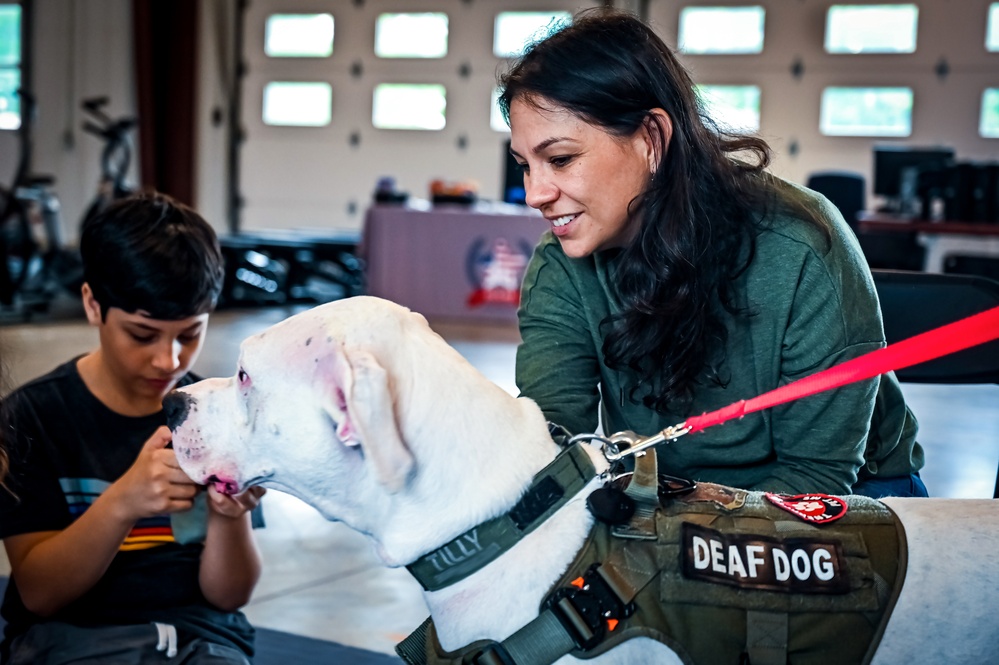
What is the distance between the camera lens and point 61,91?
13453mm

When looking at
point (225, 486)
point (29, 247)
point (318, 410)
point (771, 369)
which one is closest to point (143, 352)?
point (225, 486)

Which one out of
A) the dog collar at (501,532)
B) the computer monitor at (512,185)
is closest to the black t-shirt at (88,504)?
the dog collar at (501,532)

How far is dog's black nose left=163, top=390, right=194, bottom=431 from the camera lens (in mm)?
1666

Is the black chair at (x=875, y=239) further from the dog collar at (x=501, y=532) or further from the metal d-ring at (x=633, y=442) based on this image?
the dog collar at (x=501, y=532)

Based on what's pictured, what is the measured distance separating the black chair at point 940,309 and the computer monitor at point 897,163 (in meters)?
7.88

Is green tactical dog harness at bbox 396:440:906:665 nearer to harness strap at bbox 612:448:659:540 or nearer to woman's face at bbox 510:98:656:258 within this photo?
harness strap at bbox 612:448:659:540

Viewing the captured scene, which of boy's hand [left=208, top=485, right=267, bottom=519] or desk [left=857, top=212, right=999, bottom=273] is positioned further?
desk [left=857, top=212, right=999, bottom=273]

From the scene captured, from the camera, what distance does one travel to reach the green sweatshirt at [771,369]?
74.6 inches

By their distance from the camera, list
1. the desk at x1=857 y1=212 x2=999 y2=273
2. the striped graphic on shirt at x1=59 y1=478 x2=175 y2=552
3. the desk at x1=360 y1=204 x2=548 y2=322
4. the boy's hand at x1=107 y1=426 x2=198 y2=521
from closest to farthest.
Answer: the boy's hand at x1=107 y1=426 x2=198 y2=521 < the striped graphic on shirt at x1=59 y1=478 x2=175 y2=552 < the desk at x1=857 y1=212 x2=999 y2=273 < the desk at x1=360 y1=204 x2=548 y2=322

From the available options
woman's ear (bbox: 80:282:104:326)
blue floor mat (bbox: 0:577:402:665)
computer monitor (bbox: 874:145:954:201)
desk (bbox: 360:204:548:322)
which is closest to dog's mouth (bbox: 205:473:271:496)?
woman's ear (bbox: 80:282:104:326)

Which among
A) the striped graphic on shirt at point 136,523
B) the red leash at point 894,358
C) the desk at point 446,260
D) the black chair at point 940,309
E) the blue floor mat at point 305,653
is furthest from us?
the desk at point 446,260

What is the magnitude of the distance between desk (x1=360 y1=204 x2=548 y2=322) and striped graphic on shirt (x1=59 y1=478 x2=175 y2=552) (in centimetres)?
709

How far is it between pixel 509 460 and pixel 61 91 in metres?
13.5

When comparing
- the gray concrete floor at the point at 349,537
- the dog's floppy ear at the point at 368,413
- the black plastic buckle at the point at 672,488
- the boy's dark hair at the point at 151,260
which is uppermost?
the boy's dark hair at the point at 151,260
